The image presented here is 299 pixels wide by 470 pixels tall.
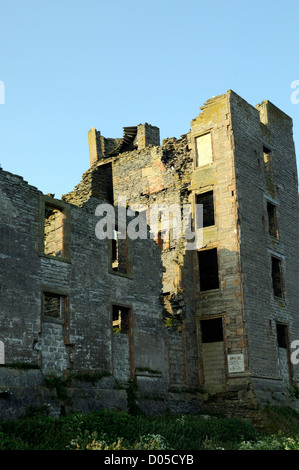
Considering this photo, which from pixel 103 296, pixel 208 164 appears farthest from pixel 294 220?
pixel 103 296

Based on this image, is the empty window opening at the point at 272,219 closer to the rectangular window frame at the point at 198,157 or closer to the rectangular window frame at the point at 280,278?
the rectangular window frame at the point at 280,278

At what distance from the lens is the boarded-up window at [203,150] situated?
24547 mm

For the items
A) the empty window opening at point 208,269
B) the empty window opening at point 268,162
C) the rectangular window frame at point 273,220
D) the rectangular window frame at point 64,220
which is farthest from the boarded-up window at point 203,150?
the rectangular window frame at point 64,220

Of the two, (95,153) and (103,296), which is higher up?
(95,153)

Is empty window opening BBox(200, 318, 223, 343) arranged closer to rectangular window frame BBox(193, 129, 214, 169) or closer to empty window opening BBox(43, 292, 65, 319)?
rectangular window frame BBox(193, 129, 214, 169)

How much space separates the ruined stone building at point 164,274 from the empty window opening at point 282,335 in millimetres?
42

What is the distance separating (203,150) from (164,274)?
5.47 m

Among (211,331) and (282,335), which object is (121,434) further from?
(282,335)

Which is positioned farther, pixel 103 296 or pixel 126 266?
pixel 126 266

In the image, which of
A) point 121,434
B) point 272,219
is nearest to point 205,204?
point 272,219

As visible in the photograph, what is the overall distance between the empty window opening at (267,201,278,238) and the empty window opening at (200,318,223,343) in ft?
15.6
